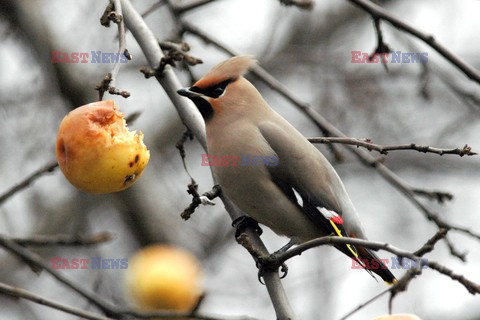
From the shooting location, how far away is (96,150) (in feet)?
8.66

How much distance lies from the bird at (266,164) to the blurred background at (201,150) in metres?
1.00

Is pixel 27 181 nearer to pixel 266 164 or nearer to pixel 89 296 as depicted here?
pixel 89 296

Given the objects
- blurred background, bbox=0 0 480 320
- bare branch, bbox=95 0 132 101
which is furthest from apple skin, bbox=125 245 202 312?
bare branch, bbox=95 0 132 101

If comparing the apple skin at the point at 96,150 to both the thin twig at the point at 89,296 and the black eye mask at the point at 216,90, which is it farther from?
the black eye mask at the point at 216,90

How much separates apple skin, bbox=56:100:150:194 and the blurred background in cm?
203

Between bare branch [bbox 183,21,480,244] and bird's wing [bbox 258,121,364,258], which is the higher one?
bare branch [bbox 183,21,480,244]

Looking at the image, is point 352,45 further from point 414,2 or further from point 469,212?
point 469,212

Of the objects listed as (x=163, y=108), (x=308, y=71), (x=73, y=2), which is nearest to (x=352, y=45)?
(x=308, y=71)

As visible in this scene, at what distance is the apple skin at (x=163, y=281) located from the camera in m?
4.25

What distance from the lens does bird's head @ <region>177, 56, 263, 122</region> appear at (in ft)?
11.1

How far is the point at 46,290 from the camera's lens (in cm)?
623

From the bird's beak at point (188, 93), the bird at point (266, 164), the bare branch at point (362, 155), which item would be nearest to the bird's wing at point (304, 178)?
the bird at point (266, 164)

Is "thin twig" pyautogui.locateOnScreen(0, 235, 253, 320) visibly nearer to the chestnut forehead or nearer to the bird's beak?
the bird's beak

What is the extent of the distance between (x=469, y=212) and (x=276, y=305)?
18.3 feet
